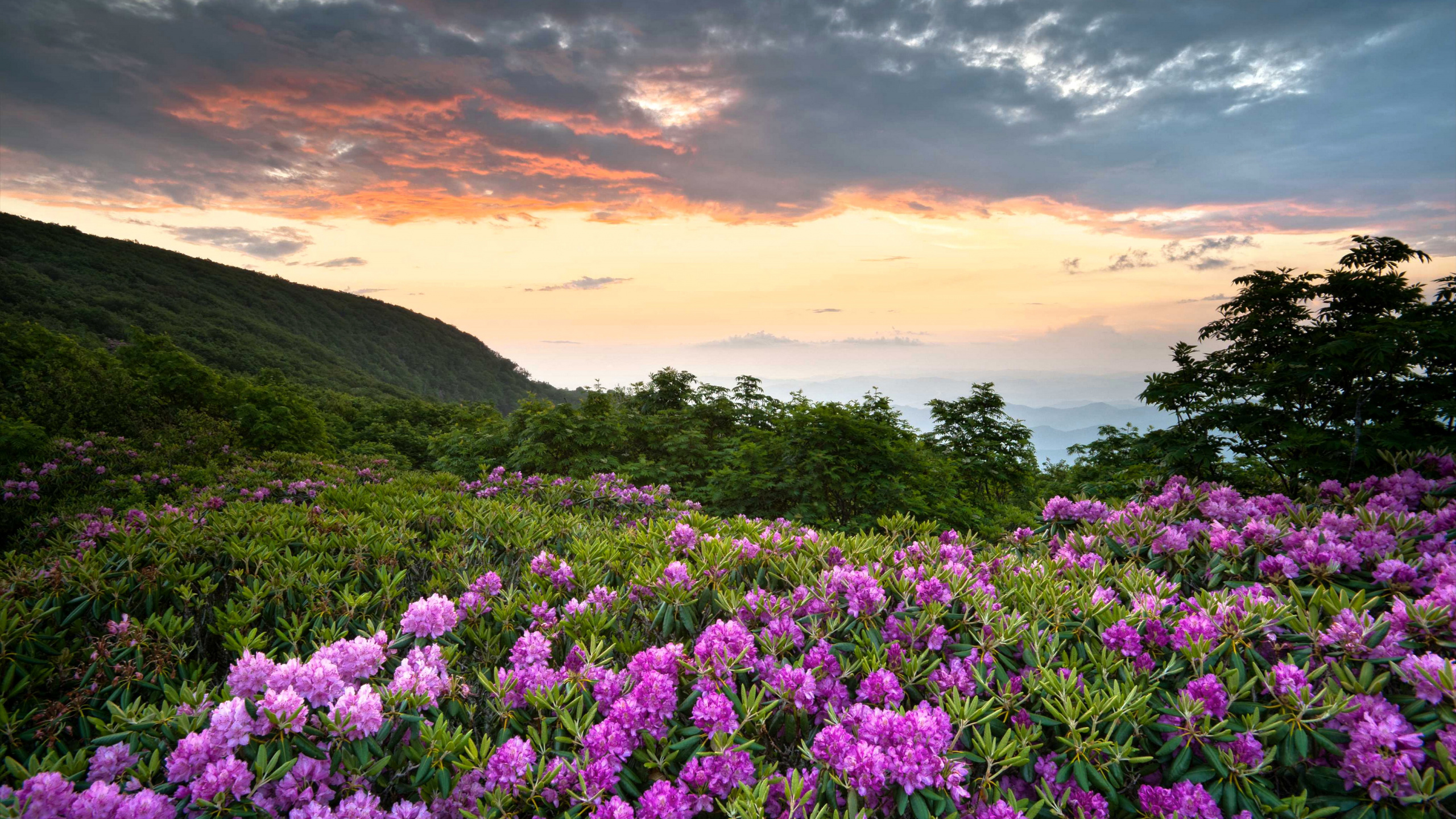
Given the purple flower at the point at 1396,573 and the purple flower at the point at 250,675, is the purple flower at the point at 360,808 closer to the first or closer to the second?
the purple flower at the point at 250,675

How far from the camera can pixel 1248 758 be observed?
69.2 inches

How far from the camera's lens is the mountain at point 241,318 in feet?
152

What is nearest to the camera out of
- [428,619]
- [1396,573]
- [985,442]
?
[428,619]

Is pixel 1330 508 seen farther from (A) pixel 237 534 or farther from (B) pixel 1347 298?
(A) pixel 237 534

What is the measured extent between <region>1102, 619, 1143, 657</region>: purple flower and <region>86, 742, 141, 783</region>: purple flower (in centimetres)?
318

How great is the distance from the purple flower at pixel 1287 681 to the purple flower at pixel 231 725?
3181mm

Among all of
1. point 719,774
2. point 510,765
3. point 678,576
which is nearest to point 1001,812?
point 719,774

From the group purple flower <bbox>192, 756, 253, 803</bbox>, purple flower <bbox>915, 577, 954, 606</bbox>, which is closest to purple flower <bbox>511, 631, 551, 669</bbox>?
purple flower <bbox>192, 756, 253, 803</bbox>

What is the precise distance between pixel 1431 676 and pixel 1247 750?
25.7 inches

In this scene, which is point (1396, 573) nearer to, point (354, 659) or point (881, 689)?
point (881, 689)

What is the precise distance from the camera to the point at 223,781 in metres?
1.53

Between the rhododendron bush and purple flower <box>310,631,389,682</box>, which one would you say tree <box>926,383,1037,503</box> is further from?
purple flower <box>310,631,389,682</box>

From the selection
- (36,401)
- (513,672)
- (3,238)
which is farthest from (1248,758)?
(3,238)

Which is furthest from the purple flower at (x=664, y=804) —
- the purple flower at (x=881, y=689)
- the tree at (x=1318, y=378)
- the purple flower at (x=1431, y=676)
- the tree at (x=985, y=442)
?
the tree at (x=985, y=442)
